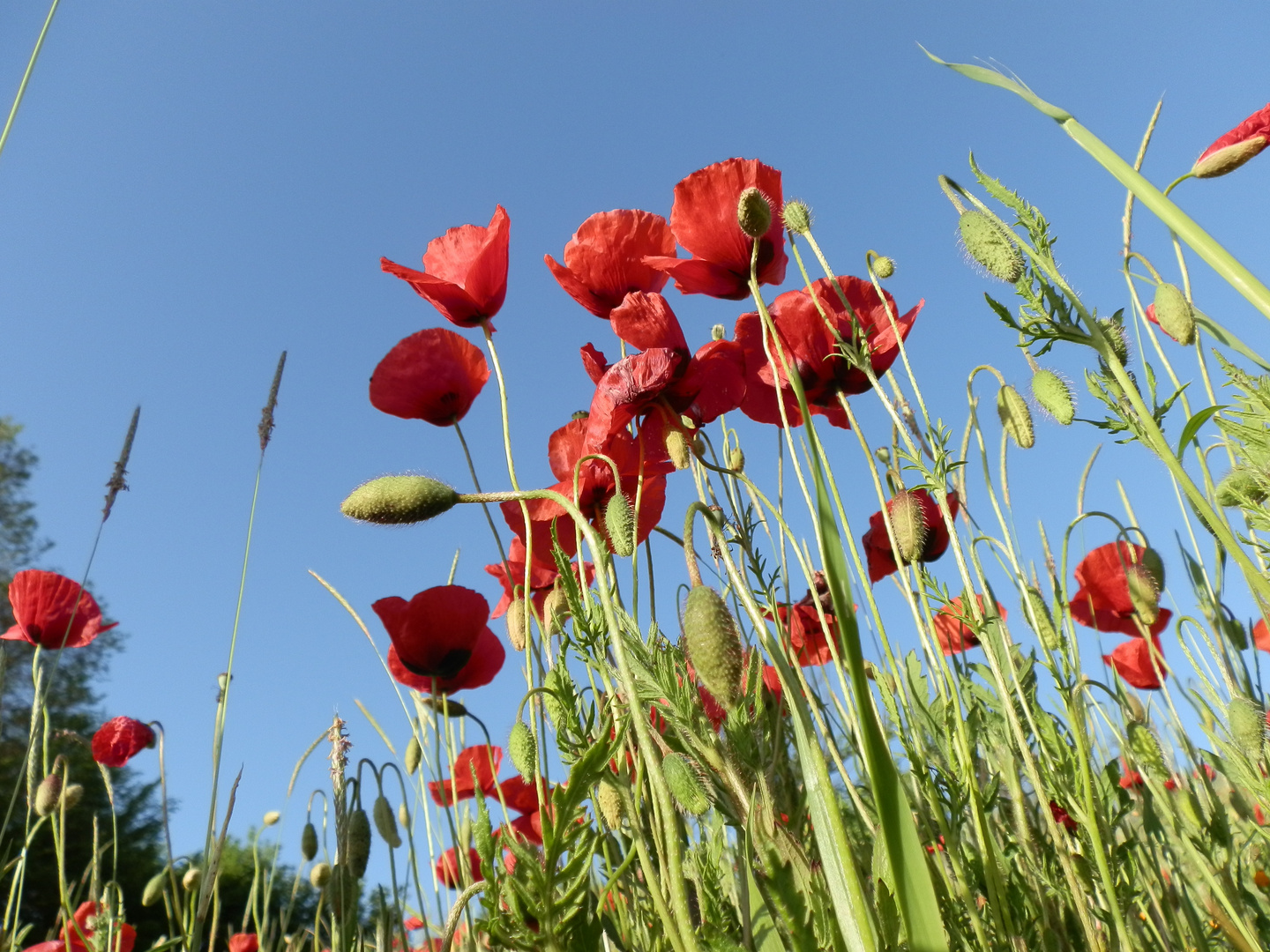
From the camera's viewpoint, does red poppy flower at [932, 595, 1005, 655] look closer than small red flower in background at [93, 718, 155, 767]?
Yes

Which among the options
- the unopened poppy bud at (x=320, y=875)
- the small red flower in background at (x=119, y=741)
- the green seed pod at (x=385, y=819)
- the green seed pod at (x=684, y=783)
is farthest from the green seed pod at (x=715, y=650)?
the small red flower in background at (x=119, y=741)

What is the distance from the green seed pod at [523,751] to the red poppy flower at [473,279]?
30.3 inches

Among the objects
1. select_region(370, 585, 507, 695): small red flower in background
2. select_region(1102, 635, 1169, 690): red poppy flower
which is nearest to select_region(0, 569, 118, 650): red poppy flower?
→ select_region(370, 585, 507, 695): small red flower in background

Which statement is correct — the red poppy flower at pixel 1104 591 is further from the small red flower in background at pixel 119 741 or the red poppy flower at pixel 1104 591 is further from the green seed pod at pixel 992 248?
the small red flower in background at pixel 119 741

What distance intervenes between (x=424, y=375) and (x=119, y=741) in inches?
79.2

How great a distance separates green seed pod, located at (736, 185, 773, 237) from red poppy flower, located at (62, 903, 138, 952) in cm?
180

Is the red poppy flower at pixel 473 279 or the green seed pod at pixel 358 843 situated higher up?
the red poppy flower at pixel 473 279

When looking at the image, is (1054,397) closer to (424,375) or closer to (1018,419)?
(1018,419)

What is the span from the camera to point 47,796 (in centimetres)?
181

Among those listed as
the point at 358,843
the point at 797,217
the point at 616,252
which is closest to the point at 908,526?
the point at 797,217

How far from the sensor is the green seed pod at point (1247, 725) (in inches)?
43.5

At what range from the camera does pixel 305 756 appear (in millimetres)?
1579

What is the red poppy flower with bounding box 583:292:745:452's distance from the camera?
107 centimetres

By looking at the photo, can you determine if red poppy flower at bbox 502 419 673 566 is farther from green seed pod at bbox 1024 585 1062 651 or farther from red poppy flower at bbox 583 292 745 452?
green seed pod at bbox 1024 585 1062 651
